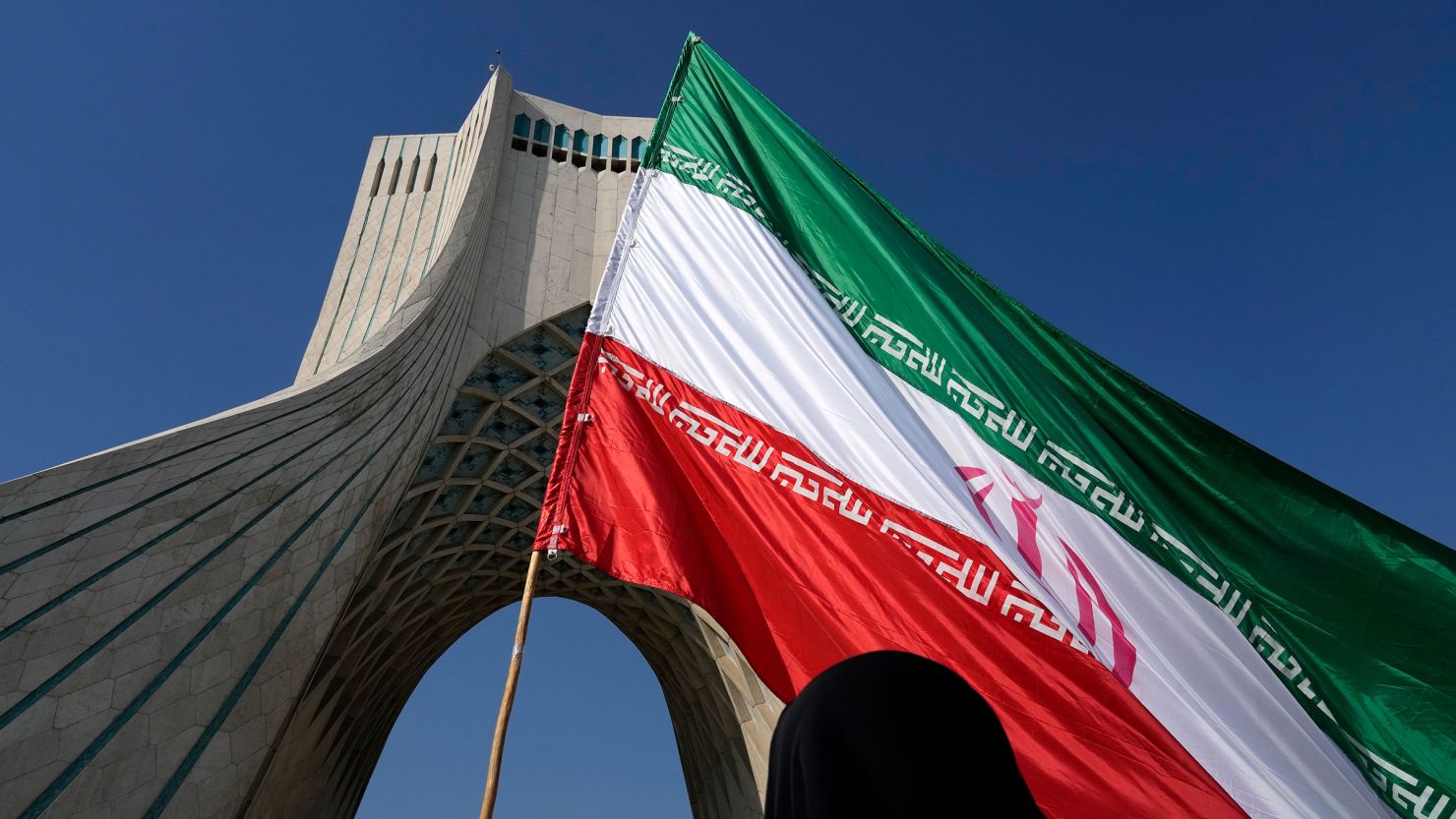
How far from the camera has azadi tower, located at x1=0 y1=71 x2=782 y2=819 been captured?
5359mm

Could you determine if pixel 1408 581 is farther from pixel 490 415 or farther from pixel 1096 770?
pixel 490 415

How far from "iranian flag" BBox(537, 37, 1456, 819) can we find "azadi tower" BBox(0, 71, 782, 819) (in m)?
3.38

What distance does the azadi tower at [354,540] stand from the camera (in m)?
5.36

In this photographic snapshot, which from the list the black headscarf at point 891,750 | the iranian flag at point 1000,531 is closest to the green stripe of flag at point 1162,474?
the iranian flag at point 1000,531

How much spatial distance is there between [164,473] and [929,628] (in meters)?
5.49

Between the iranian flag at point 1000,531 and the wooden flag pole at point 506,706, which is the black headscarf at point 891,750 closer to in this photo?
the wooden flag pole at point 506,706

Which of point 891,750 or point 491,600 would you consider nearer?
point 891,750

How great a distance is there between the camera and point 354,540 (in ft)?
26.9

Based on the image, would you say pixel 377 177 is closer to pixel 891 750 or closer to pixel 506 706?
pixel 506 706

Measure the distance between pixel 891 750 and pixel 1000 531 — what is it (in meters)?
2.94

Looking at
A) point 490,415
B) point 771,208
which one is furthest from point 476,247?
point 771,208

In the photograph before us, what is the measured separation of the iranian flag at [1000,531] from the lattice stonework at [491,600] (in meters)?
6.70

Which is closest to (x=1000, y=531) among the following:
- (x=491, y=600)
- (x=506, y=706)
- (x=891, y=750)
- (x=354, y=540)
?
(x=506, y=706)

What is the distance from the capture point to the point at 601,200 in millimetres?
13719
